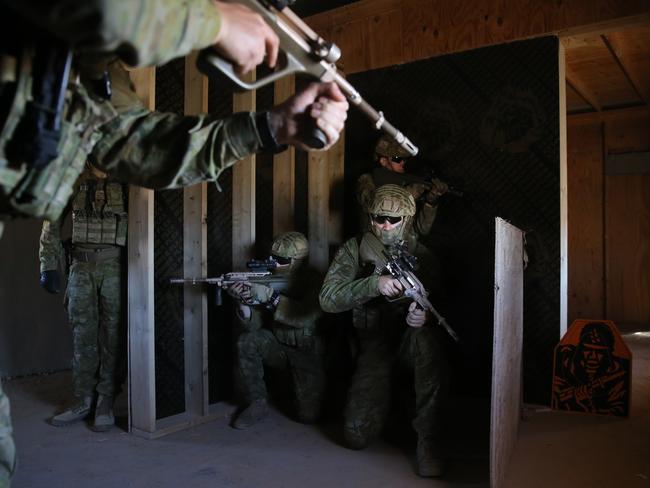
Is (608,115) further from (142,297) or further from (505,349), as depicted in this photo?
(142,297)

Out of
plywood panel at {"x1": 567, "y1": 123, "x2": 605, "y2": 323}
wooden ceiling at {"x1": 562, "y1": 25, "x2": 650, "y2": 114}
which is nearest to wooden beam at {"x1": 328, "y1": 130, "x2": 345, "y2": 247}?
wooden ceiling at {"x1": 562, "y1": 25, "x2": 650, "y2": 114}

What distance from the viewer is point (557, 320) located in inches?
127

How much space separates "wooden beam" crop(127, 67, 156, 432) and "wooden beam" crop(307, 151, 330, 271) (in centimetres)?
120

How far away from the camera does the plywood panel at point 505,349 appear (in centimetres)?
202

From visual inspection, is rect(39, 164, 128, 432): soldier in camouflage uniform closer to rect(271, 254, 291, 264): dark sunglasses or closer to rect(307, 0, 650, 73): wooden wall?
rect(271, 254, 291, 264): dark sunglasses

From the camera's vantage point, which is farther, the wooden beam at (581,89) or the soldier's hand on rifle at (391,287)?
the wooden beam at (581,89)

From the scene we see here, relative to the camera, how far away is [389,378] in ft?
9.72

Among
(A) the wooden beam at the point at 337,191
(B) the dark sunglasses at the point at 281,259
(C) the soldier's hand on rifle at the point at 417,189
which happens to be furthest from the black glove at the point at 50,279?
(C) the soldier's hand on rifle at the point at 417,189

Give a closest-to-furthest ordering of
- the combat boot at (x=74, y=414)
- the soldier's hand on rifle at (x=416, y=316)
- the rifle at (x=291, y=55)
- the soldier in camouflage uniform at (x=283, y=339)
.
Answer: the rifle at (x=291, y=55) < the soldier's hand on rifle at (x=416, y=316) < the combat boot at (x=74, y=414) < the soldier in camouflage uniform at (x=283, y=339)

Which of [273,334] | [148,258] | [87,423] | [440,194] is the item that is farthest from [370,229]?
[87,423]

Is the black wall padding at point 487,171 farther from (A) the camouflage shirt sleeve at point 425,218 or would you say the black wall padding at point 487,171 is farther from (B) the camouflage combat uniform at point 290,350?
(B) the camouflage combat uniform at point 290,350

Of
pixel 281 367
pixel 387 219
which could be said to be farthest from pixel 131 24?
pixel 281 367

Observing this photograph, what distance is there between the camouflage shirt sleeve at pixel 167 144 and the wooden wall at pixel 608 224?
5.93 meters

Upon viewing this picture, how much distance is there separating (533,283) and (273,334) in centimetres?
161
